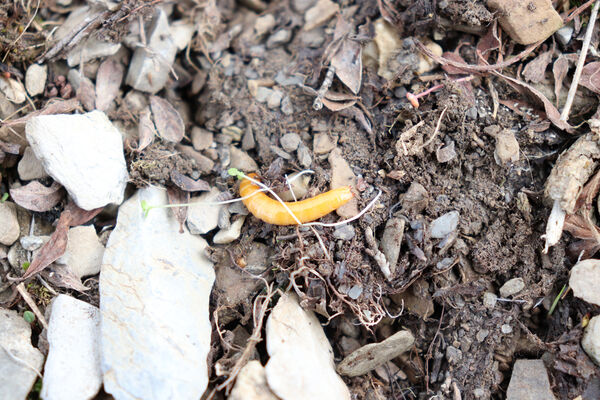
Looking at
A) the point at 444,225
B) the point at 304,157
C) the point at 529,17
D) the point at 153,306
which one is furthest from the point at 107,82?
the point at 529,17

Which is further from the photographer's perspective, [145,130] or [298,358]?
[145,130]

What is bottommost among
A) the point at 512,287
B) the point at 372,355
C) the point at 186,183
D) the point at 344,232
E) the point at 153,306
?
the point at 372,355

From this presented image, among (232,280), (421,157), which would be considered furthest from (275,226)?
(421,157)

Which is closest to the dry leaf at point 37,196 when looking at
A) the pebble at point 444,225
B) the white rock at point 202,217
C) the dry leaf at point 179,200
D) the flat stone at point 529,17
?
the dry leaf at point 179,200

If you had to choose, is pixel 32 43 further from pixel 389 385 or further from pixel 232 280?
pixel 389 385

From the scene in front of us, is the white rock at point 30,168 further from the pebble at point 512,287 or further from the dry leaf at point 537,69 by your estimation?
the dry leaf at point 537,69

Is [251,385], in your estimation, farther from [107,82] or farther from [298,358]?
[107,82]
